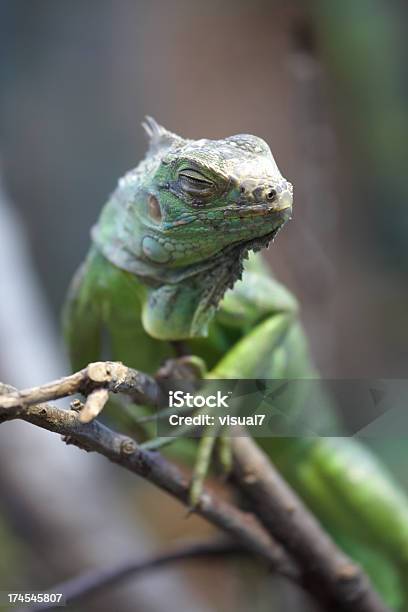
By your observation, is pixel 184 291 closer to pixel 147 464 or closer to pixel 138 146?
pixel 147 464

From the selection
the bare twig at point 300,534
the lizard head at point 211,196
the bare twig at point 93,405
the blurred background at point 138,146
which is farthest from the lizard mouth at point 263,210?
the blurred background at point 138,146

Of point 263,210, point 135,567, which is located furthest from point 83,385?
point 135,567

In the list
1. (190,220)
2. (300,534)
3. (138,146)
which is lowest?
(300,534)

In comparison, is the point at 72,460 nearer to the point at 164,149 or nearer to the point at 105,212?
the point at 105,212

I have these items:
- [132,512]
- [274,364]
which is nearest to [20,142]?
[132,512]

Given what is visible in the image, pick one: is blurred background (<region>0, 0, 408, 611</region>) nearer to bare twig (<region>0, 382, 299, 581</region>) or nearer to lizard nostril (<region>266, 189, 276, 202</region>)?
bare twig (<region>0, 382, 299, 581</region>)
